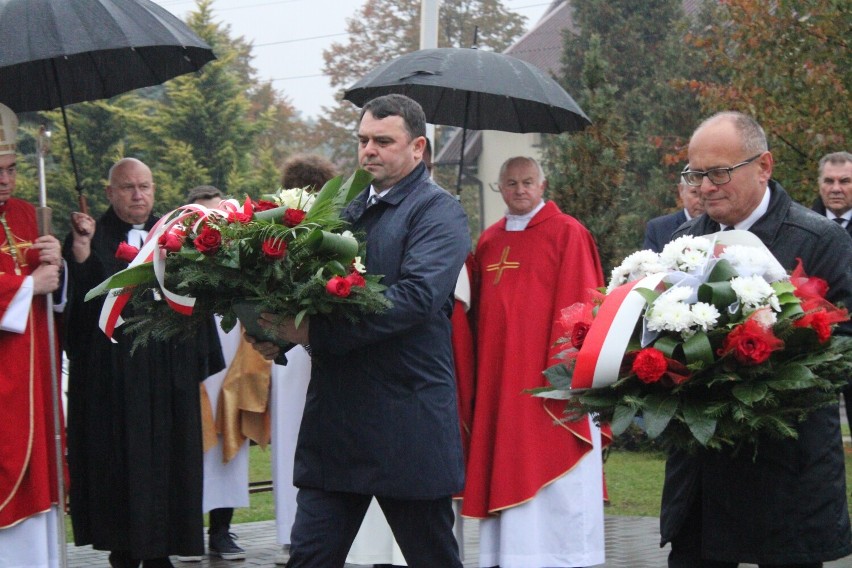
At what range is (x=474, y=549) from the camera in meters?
8.87

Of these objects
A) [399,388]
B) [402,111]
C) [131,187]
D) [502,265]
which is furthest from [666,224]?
[399,388]

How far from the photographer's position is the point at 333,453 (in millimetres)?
4918

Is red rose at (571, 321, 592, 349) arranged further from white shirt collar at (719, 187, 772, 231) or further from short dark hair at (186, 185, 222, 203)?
short dark hair at (186, 185, 222, 203)

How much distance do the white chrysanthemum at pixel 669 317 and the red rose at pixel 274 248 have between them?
1345 mm

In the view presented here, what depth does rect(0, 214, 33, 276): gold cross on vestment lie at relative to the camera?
672 cm

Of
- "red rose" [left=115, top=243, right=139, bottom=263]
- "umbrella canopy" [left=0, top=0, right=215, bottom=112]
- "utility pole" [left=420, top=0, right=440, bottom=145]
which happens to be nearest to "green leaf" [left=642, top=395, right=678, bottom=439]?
"red rose" [left=115, top=243, right=139, bottom=263]

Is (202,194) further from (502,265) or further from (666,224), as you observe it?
(666,224)

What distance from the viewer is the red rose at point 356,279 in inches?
177

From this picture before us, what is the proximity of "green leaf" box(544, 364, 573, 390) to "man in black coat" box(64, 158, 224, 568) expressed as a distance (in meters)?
3.49

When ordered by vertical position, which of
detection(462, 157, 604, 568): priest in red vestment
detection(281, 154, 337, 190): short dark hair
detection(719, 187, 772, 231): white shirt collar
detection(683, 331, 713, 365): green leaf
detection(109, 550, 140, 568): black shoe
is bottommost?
detection(109, 550, 140, 568): black shoe

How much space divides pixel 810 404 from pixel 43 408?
4.30m

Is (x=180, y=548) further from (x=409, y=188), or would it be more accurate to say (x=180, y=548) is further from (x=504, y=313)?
(x=409, y=188)

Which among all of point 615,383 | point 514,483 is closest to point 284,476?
point 514,483

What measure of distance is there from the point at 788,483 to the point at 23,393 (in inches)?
162
